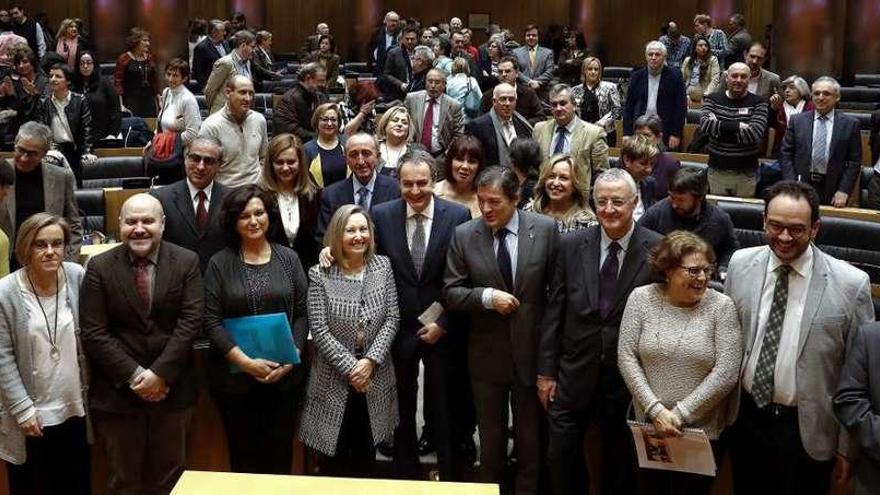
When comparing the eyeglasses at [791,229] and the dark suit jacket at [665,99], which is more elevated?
the dark suit jacket at [665,99]

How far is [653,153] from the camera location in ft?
17.6

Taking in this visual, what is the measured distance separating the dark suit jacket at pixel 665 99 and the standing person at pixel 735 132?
976mm

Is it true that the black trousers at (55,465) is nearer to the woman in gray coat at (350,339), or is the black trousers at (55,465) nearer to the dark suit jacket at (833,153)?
the woman in gray coat at (350,339)

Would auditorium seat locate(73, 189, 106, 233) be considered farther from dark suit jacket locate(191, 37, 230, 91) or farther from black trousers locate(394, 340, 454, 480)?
dark suit jacket locate(191, 37, 230, 91)

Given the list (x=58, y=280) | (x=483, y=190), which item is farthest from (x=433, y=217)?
(x=58, y=280)

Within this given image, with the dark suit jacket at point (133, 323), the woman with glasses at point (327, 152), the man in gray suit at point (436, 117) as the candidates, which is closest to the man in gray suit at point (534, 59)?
the man in gray suit at point (436, 117)

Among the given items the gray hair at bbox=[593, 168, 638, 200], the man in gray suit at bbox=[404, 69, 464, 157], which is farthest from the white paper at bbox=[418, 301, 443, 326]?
the man in gray suit at bbox=[404, 69, 464, 157]

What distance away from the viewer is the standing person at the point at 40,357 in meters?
4.02

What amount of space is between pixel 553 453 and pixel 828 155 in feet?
12.3

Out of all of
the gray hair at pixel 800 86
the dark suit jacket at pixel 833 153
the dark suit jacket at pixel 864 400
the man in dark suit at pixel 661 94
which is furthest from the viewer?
the gray hair at pixel 800 86

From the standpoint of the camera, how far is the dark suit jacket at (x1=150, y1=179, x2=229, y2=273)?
15.8ft

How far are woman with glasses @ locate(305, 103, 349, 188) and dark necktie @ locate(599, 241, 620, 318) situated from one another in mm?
2158

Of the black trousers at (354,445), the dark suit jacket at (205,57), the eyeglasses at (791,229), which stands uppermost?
the dark suit jacket at (205,57)

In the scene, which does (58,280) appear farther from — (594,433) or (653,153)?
(653,153)
